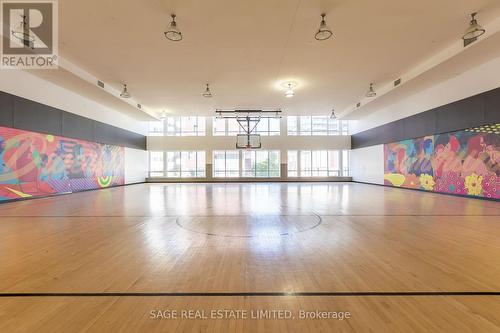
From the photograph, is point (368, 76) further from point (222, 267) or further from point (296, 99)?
point (222, 267)

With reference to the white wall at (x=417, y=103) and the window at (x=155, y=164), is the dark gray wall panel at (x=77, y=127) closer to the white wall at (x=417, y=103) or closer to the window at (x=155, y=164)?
the window at (x=155, y=164)

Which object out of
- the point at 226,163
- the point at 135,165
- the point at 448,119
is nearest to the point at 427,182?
the point at 448,119

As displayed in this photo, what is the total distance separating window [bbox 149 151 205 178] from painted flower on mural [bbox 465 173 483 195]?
1357cm

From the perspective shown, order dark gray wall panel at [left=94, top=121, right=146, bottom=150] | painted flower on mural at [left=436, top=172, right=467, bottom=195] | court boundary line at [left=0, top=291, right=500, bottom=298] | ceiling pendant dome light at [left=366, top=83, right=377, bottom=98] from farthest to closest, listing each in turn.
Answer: dark gray wall panel at [left=94, top=121, right=146, bottom=150]
ceiling pendant dome light at [left=366, top=83, right=377, bottom=98]
painted flower on mural at [left=436, top=172, right=467, bottom=195]
court boundary line at [left=0, top=291, right=500, bottom=298]

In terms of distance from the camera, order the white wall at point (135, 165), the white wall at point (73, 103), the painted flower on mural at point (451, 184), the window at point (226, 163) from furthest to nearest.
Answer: the window at point (226, 163) → the white wall at point (135, 165) → the painted flower on mural at point (451, 184) → the white wall at point (73, 103)

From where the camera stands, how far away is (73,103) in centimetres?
944

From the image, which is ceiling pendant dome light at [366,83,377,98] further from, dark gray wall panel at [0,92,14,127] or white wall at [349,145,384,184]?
dark gray wall panel at [0,92,14,127]

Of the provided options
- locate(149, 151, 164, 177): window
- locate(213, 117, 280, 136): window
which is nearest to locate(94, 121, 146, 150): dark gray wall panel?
locate(149, 151, 164, 177): window

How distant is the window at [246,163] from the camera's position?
16.8 m

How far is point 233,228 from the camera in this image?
3791 millimetres

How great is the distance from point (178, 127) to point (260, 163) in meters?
6.16

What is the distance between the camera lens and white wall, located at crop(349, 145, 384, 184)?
1282 centimetres
